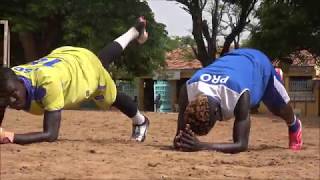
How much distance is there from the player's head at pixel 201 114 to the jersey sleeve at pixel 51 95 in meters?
1.05

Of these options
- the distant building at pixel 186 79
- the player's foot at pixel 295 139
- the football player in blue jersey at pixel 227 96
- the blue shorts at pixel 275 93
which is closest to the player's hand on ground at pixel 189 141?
the football player in blue jersey at pixel 227 96

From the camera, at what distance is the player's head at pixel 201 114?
15.3ft

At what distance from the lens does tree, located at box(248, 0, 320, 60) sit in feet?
56.4

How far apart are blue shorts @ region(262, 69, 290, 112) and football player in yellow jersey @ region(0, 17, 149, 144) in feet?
4.61

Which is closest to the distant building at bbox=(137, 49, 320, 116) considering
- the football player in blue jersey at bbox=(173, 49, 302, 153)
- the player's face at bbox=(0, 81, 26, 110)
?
the football player in blue jersey at bbox=(173, 49, 302, 153)

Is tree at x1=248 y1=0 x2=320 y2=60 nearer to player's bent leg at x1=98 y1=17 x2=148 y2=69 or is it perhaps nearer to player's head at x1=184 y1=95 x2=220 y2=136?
player's bent leg at x1=98 y1=17 x2=148 y2=69

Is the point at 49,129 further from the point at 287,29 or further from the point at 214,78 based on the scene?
the point at 287,29

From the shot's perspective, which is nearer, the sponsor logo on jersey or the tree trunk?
the sponsor logo on jersey

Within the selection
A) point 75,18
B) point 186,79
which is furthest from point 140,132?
point 186,79

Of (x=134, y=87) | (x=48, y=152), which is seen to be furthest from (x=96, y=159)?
(x=134, y=87)

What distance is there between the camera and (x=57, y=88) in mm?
5051

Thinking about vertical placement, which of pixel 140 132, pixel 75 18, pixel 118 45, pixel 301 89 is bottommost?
pixel 301 89

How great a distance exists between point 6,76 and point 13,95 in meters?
0.16

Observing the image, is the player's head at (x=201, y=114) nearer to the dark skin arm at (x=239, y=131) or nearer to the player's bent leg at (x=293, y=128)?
the dark skin arm at (x=239, y=131)
